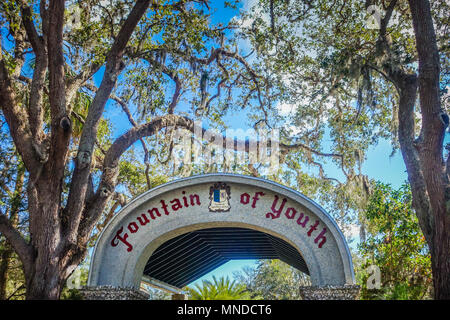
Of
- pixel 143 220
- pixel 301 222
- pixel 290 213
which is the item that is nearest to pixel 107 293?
pixel 143 220

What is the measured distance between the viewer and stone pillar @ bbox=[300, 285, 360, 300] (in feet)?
22.6

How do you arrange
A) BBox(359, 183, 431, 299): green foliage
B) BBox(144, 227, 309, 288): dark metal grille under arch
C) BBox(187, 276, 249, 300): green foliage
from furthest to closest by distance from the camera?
BBox(359, 183, 431, 299): green foliage → BBox(144, 227, 309, 288): dark metal grille under arch → BBox(187, 276, 249, 300): green foliage

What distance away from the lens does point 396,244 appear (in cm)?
1296

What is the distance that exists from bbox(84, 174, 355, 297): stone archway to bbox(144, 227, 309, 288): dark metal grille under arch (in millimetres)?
886

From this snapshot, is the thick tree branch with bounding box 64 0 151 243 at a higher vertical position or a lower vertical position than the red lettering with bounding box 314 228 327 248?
higher

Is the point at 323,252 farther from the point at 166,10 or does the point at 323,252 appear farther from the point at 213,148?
the point at 166,10

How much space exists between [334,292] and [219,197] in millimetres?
2864

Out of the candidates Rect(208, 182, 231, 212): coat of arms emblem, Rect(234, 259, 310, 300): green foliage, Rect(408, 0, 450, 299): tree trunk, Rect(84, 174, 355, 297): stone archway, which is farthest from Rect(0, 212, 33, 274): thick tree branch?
Rect(234, 259, 310, 300): green foliage

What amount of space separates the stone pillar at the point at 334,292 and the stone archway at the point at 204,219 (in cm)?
54

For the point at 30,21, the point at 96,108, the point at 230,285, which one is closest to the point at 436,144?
the point at 230,285

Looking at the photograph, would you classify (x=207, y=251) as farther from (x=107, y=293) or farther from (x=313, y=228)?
(x=313, y=228)

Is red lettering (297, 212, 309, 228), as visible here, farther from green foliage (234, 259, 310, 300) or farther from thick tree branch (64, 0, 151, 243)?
green foliage (234, 259, 310, 300)

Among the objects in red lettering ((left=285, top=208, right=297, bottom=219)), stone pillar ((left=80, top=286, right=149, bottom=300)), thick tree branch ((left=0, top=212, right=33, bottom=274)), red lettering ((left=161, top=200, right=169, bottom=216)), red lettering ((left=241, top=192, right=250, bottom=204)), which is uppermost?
red lettering ((left=241, top=192, right=250, bottom=204))

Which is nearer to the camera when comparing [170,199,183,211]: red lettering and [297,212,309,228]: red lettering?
[297,212,309,228]: red lettering
